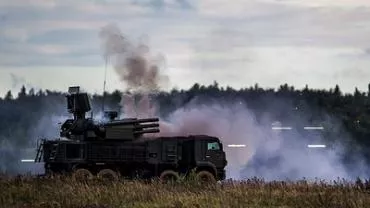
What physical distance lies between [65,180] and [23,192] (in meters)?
4.70

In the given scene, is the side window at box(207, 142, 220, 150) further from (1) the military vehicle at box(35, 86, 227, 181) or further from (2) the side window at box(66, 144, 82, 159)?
(2) the side window at box(66, 144, 82, 159)

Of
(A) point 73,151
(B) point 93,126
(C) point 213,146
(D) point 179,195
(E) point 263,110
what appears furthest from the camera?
(E) point 263,110

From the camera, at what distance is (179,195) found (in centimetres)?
2825

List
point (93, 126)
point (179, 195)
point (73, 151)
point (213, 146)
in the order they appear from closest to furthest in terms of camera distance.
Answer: point (179, 195), point (73, 151), point (213, 146), point (93, 126)

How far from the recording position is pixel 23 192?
29.8 metres

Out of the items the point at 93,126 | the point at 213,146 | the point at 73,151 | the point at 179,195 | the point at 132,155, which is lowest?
the point at 179,195

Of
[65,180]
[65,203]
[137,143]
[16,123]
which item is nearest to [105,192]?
[65,203]

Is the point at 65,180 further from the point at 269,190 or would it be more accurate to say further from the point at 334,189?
the point at 334,189

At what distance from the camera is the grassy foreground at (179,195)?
86.9ft

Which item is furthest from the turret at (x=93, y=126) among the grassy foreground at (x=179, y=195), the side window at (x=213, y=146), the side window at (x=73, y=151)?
the grassy foreground at (x=179, y=195)

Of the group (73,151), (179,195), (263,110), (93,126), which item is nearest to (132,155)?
(93,126)

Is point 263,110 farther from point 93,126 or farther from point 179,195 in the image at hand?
point 179,195

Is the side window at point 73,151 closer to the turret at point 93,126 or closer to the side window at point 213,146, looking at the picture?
the turret at point 93,126

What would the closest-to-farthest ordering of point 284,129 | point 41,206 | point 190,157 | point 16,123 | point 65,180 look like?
1. point 41,206
2. point 65,180
3. point 190,157
4. point 284,129
5. point 16,123
